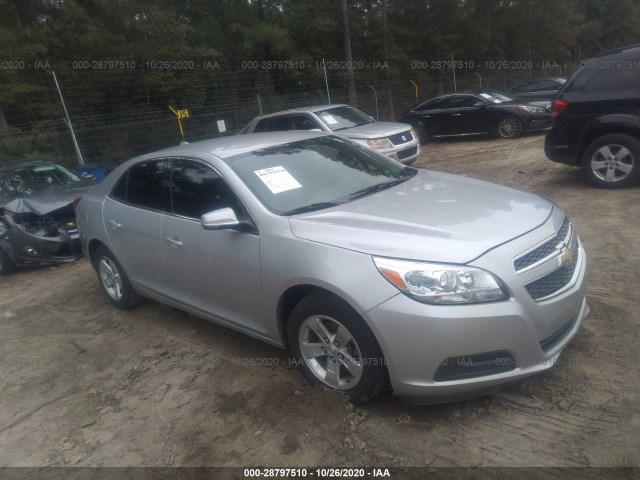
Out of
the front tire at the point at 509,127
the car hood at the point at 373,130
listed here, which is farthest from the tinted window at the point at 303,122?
the front tire at the point at 509,127

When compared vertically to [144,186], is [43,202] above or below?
below

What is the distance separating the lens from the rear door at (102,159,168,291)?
449 centimetres

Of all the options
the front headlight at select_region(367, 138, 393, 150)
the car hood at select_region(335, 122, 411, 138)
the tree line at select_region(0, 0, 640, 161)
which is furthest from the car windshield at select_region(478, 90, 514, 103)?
the tree line at select_region(0, 0, 640, 161)

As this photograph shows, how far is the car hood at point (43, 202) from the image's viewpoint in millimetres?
7219

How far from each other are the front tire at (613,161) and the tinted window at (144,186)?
18.6ft

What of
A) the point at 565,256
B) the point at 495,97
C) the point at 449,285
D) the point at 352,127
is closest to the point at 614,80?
the point at 565,256

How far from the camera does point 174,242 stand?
13.8 ft

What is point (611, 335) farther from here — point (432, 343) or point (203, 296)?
point (203, 296)

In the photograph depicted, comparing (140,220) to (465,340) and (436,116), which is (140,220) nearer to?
(465,340)

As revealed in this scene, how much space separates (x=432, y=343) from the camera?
2.84m

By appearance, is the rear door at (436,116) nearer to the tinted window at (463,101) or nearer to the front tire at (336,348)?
the tinted window at (463,101)

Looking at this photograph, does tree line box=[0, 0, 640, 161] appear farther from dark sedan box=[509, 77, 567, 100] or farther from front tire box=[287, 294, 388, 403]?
front tire box=[287, 294, 388, 403]

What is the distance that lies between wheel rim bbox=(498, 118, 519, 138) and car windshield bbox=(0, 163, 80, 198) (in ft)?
33.0

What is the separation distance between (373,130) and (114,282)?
661 centimetres
